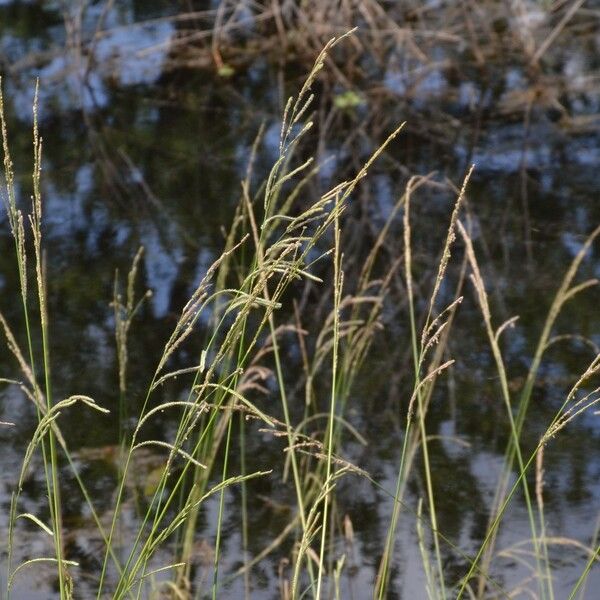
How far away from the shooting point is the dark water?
2.72 m

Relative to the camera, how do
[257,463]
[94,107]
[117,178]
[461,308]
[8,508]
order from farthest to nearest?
1. [94,107]
2. [117,178]
3. [461,308]
4. [257,463]
5. [8,508]

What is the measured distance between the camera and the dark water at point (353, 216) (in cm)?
272

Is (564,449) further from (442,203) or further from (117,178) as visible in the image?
(117,178)

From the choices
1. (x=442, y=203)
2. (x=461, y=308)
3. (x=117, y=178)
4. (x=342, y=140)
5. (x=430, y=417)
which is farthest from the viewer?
(x=342, y=140)

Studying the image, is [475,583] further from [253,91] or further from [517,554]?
[253,91]

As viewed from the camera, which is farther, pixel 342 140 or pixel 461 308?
pixel 342 140

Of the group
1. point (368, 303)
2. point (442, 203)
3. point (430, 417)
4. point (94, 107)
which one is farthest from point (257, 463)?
point (94, 107)

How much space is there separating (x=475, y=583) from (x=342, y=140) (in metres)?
2.89

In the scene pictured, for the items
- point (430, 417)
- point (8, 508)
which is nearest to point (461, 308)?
point (430, 417)

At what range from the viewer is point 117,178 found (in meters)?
4.74

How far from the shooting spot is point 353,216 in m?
4.39

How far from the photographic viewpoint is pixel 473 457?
2910 millimetres

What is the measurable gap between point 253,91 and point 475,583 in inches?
142

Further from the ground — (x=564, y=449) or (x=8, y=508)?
(x=8, y=508)
